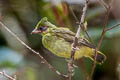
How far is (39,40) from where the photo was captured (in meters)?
3.98

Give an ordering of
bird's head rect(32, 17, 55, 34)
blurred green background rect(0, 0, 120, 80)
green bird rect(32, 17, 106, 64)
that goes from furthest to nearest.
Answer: blurred green background rect(0, 0, 120, 80) → green bird rect(32, 17, 106, 64) → bird's head rect(32, 17, 55, 34)

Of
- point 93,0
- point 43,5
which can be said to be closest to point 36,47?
point 43,5

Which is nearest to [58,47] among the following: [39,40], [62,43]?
[62,43]

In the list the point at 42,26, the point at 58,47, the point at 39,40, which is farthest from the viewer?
the point at 39,40

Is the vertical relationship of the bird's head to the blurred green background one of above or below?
above

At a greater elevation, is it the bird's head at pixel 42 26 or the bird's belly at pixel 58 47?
the bird's head at pixel 42 26

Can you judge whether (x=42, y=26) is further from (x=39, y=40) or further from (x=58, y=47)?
(x=39, y=40)

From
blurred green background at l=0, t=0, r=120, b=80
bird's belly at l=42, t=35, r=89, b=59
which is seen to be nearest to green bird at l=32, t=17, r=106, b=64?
bird's belly at l=42, t=35, r=89, b=59

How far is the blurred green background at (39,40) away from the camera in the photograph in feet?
11.5

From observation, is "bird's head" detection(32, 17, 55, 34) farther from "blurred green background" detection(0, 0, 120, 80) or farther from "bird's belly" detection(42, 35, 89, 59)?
"blurred green background" detection(0, 0, 120, 80)

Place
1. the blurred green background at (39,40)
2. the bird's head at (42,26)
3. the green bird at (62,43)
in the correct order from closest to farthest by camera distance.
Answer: the bird's head at (42,26)
the green bird at (62,43)
the blurred green background at (39,40)

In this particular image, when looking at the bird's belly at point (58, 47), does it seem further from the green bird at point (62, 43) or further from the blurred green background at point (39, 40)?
the blurred green background at point (39, 40)

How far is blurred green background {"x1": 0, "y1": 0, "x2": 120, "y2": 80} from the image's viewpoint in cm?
350

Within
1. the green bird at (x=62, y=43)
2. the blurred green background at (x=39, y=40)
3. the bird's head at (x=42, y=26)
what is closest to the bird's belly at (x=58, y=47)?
the green bird at (x=62, y=43)
